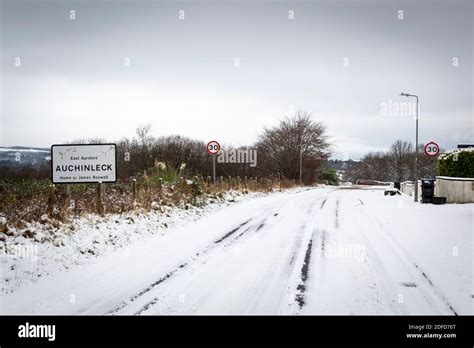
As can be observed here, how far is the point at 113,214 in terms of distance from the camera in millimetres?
8344

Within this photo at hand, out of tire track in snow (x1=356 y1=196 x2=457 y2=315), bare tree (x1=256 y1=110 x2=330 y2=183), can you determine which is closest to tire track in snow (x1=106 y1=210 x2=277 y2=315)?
tire track in snow (x1=356 y1=196 x2=457 y2=315)

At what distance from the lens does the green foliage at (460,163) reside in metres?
14.6

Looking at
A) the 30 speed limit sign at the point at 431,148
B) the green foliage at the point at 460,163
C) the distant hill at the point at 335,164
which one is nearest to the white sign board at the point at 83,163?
the 30 speed limit sign at the point at 431,148

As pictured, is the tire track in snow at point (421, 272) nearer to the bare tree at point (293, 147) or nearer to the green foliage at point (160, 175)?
the green foliage at point (160, 175)

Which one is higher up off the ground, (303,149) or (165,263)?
(303,149)

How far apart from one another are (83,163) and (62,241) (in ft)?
10.2

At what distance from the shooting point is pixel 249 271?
5.24 metres

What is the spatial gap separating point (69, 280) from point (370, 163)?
80.8 meters

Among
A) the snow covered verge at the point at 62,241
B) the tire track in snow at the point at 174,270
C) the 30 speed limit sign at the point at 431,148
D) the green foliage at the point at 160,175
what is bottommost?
the tire track in snow at the point at 174,270

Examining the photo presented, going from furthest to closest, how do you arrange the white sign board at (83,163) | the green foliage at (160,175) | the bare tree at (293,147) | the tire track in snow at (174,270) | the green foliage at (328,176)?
1. the green foliage at (328,176)
2. the bare tree at (293,147)
3. the green foliage at (160,175)
4. the white sign board at (83,163)
5. the tire track in snow at (174,270)

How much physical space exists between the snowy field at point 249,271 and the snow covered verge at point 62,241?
1.2 inches

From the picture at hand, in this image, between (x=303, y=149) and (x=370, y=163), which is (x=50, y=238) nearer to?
(x=303, y=149)

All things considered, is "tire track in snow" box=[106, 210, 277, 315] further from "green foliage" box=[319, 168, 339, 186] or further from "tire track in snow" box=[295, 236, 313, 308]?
"green foliage" box=[319, 168, 339, 186]
